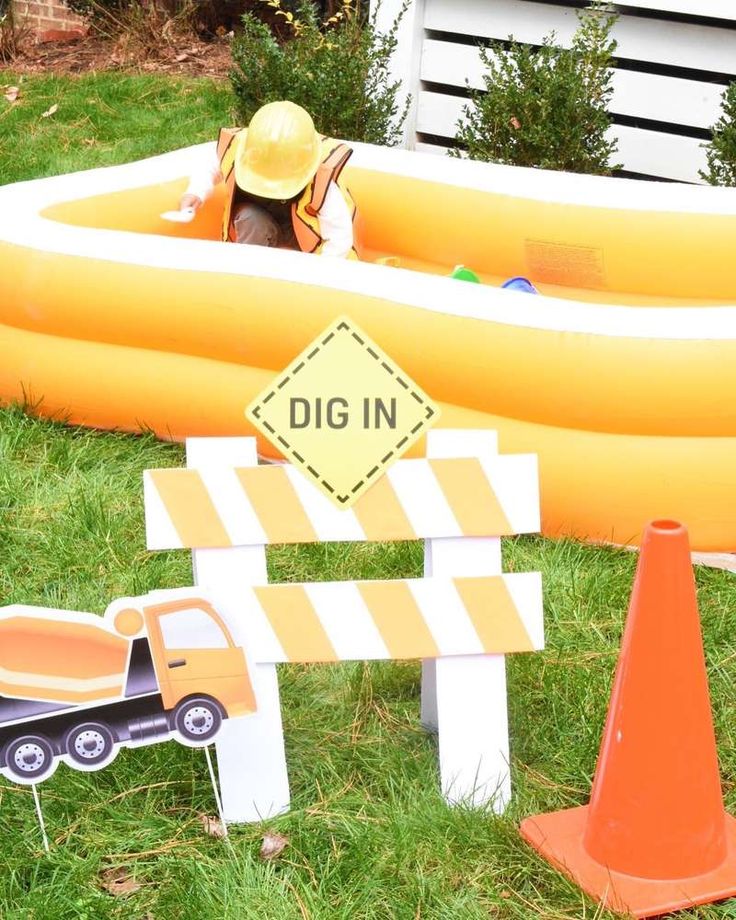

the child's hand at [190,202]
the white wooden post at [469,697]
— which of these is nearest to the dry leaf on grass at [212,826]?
the white wooden post at [469,697]

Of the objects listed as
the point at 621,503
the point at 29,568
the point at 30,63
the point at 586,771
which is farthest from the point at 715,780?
the point at 30,63

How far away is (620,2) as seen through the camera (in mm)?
6023

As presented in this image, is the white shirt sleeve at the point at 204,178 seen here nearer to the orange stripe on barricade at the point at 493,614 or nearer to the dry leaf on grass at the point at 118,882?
the orange stripe on barricade at the point at 493,614

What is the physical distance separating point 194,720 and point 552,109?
402 centimetres

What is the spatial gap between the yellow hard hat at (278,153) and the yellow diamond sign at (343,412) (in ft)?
6.61

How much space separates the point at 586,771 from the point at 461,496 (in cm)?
58

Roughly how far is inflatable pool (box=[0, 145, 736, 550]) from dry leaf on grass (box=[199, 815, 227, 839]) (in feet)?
4.60

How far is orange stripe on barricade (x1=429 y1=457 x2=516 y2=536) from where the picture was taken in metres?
2.36

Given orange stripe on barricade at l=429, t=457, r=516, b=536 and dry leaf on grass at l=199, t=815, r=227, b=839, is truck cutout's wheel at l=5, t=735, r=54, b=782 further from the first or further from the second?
orange stripe on barricade at l=429, t=457, r=516, b=536

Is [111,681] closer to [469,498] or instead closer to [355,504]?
[355,504]

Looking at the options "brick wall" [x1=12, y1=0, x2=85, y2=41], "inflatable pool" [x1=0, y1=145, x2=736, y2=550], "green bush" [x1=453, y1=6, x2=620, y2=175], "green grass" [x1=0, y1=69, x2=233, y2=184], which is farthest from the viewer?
"brick wall" [x1=12, y1=0, x2=85, y2=41]

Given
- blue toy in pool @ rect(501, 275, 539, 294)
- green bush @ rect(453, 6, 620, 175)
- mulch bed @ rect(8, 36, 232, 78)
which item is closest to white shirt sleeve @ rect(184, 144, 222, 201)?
blue toy in pool @ rect(501, 275, 539, 294)

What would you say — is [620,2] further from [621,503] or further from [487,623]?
[487,623]

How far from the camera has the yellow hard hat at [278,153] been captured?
4.18 metres
